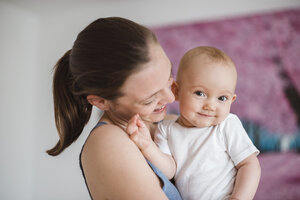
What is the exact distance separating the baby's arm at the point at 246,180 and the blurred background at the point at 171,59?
211 cm

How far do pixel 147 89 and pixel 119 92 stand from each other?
0.09 metres

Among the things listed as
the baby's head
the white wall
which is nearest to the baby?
the baby's head

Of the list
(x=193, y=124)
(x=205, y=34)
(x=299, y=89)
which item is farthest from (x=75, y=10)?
(x=193, y=124)

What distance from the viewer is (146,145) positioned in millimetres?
944

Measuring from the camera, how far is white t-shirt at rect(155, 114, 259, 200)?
3.27ft

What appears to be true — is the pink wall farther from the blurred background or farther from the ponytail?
the ponytail

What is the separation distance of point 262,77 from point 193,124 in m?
2.24

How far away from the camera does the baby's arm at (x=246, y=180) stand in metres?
0.95

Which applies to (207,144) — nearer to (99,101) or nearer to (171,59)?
(99,101)

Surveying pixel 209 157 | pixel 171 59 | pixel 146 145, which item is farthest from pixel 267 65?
pixel 146 145

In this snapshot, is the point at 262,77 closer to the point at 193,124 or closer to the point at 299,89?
the point at 299,89

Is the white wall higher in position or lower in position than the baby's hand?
lower

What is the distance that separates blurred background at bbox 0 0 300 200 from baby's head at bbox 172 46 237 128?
2.11 metres

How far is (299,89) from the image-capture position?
2895 millimetres
